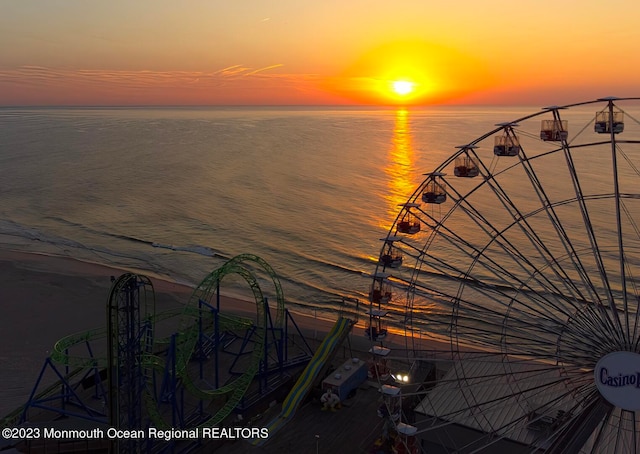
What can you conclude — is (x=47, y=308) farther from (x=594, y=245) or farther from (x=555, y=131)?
(x=594, y=245)

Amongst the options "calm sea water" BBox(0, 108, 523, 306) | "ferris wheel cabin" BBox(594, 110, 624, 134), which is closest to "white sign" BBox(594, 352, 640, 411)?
"ferris wheel cabin" BBox(594, 110, 624, 134)

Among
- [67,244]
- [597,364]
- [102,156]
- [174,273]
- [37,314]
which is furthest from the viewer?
[102,156]

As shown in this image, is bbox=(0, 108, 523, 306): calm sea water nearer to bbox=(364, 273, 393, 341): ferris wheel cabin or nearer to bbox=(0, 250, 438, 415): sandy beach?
bbox=(0, 250, 438, 415): sandy beach

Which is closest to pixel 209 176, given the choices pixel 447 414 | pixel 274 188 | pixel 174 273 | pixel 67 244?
pixel 274 188

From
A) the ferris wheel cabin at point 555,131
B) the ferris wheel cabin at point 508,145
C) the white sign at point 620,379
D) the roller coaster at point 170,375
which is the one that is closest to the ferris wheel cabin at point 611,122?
the ferris wheel cabin at point 555,131

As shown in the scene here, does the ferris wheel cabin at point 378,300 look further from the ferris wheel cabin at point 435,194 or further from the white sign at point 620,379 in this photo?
the white sign at point 620,379

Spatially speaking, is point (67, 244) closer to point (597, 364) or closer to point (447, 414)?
point (447, 414)
